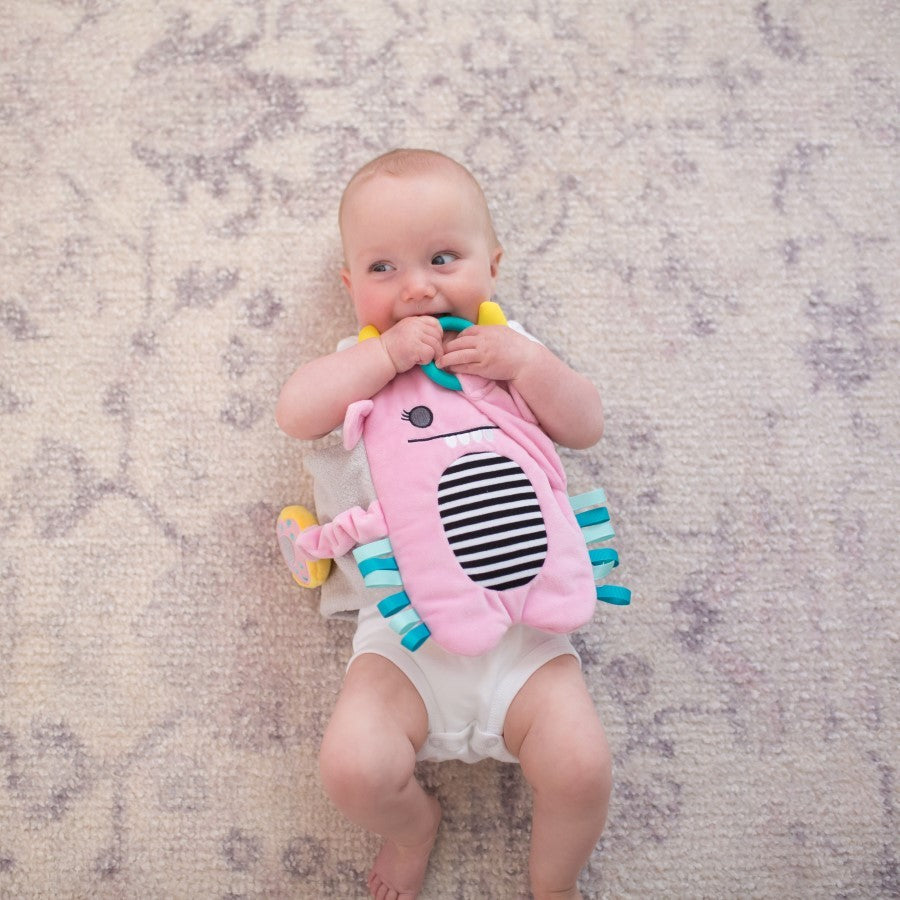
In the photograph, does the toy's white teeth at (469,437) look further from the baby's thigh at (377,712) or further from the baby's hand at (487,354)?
the baby's thigh at (377,712)

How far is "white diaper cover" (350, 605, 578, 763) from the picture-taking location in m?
0.83

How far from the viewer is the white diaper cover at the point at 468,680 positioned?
830mm

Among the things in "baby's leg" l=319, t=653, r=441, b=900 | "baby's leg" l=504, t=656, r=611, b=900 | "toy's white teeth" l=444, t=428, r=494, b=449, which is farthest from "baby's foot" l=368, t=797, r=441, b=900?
"toy's white teeth" l=444, t=428, r=494, b=449

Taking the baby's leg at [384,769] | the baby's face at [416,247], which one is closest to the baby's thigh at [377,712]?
the baby's leg at [384,769]

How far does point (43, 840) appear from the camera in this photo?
89 cm

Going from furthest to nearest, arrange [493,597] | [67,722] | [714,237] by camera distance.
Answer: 1. [714,237]
2. [67,722]
3. [493,597]

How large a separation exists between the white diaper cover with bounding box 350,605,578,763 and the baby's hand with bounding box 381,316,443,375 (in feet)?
0.83

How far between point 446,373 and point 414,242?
13cm

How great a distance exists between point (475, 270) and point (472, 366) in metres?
0.10

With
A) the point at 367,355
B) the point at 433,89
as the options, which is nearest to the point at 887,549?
the point at 367,355

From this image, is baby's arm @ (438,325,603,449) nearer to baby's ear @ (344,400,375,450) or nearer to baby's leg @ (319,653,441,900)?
baby's ear @ (344,400,375,450)

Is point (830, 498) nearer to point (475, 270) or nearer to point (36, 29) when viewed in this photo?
point (475, 270)

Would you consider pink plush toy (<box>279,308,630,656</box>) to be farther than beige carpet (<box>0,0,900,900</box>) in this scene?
No

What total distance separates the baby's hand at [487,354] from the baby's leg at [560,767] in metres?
0.29
